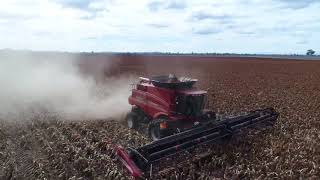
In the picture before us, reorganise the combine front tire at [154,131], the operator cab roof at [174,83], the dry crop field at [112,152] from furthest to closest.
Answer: the operator cab roof at [174,83] → the combine front tire at [154,131] → the dry crop field at [112,152]

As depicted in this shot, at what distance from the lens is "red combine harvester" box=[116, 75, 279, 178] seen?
9.43 m

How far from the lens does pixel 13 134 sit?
44.8ft

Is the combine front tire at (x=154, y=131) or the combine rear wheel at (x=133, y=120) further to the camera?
the combine rear wheel at (x=133, y=120)

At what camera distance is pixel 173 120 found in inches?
494

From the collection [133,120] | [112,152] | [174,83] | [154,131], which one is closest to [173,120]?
[154,131]

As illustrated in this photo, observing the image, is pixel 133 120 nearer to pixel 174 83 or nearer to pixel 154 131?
pixel 154 131

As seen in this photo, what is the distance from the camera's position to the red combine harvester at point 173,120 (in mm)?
9426

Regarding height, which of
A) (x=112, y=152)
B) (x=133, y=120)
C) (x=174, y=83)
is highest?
(x=174, y=83)

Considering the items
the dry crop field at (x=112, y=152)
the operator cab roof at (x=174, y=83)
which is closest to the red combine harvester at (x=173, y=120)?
the operator cab roof at (x=174, y=83)

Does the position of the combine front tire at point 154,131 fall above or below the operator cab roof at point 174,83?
below

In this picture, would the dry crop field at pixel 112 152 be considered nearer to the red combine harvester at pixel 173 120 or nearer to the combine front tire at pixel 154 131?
the combine front tire at pixel 154 131

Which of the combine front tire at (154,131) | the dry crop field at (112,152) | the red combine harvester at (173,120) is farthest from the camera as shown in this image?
the combine front tire at (154,131)

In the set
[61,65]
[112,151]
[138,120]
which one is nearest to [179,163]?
[112,151]

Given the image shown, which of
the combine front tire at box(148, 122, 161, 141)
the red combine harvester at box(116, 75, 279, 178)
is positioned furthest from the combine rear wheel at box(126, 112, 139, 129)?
the combine front tire at box(148, 122, 161, 141)
